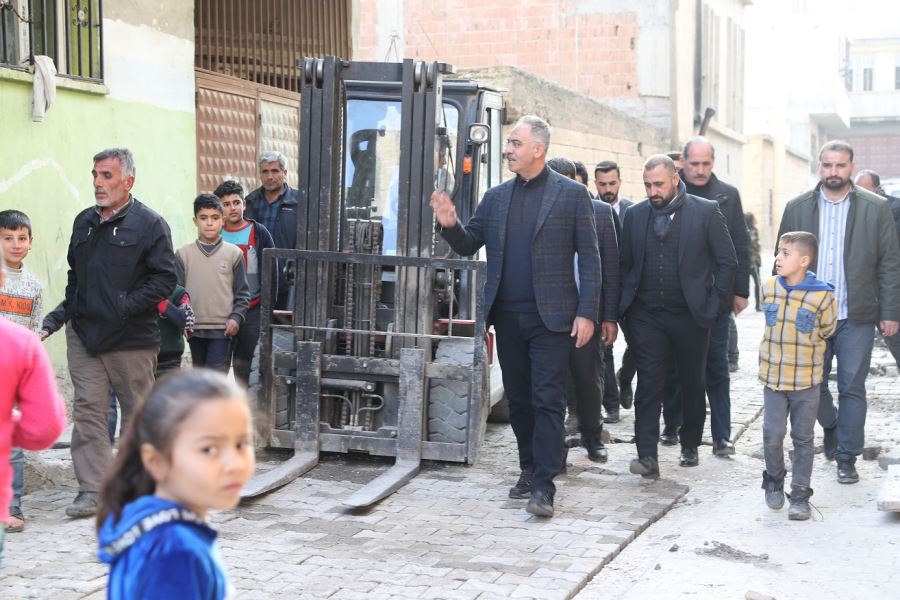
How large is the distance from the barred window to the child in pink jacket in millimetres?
5809

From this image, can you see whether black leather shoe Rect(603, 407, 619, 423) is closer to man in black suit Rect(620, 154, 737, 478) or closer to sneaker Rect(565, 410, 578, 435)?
sneaker Rect(565, 410, 578, 435)

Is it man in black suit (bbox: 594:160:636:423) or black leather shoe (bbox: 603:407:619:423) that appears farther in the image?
black leather shoe (bbox: 603:407:619:423)

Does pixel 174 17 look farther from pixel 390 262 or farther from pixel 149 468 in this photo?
pixel 149 468

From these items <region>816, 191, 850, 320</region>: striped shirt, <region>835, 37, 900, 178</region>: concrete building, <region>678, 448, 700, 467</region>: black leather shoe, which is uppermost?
<region>835, 37, 900, 178</region>: concrete building

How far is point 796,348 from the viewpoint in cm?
673

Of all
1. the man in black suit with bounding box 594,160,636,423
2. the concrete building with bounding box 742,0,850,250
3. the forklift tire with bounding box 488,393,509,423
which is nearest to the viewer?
the man in black suit with bounding box 594,160,636,423

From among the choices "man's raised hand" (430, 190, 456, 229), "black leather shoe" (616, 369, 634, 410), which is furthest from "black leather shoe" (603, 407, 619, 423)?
"man's raised hand" (430, 190, 456, 229)

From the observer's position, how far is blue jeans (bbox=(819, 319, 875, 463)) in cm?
754

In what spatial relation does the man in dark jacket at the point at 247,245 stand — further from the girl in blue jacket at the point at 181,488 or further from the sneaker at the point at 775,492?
the girl in blue jacket at the point at 181,488

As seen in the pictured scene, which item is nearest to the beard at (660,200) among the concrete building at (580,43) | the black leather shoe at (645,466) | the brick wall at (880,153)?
the black leather shoe at (645,466)

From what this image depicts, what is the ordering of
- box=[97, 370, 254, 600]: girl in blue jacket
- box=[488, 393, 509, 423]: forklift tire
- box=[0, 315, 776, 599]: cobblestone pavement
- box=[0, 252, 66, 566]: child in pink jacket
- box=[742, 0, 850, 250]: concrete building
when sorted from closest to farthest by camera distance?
box=[97, 370, 254, 600]: girl in blue jacket → box=[0, 252, 66, 566]: child in pink jacket → box=[0, 315, 776, 599]: cobblestone pavement → box=[488, 393, 509, 423]: forklift tire → box=[742, 0, 850, 250]: concrete building

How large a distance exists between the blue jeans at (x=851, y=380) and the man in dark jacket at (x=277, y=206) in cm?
350

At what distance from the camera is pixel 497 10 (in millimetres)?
25391

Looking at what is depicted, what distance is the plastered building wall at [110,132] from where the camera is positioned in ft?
28.9
